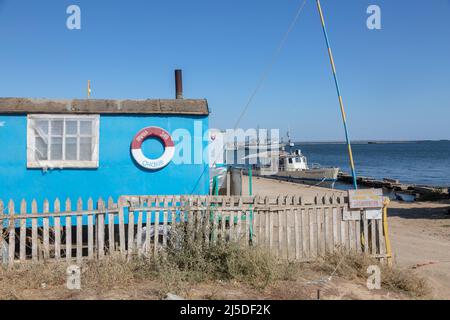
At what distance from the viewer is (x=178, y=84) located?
9828 millimetres

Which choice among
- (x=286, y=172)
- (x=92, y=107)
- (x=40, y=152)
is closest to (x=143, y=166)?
(x=92, y=107)

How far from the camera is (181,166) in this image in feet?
27.2

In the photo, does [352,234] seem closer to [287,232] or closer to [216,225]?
[287,232]

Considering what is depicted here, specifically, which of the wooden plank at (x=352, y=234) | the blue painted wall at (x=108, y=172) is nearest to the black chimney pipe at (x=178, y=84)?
the blue painted wall at (x=108, y=172)

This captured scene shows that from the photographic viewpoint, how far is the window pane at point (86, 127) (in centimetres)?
794

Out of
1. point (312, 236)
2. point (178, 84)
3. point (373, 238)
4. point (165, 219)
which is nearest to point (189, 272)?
point (165, 219)

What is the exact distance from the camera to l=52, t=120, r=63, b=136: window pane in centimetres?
786

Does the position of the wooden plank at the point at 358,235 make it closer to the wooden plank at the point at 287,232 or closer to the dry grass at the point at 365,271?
A: the dry grass at the point at 365,271

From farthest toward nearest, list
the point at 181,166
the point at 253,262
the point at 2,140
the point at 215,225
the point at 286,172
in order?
the point at 286,172 < the point at 181,166 < the point at 2,140 < the point at 215,225 < the point at 253,262

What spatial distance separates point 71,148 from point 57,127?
52 centimetres

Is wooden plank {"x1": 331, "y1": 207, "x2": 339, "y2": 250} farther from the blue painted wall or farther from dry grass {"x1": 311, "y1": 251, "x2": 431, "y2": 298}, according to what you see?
the blue painted wall

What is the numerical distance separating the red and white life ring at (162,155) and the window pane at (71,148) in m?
1.19
